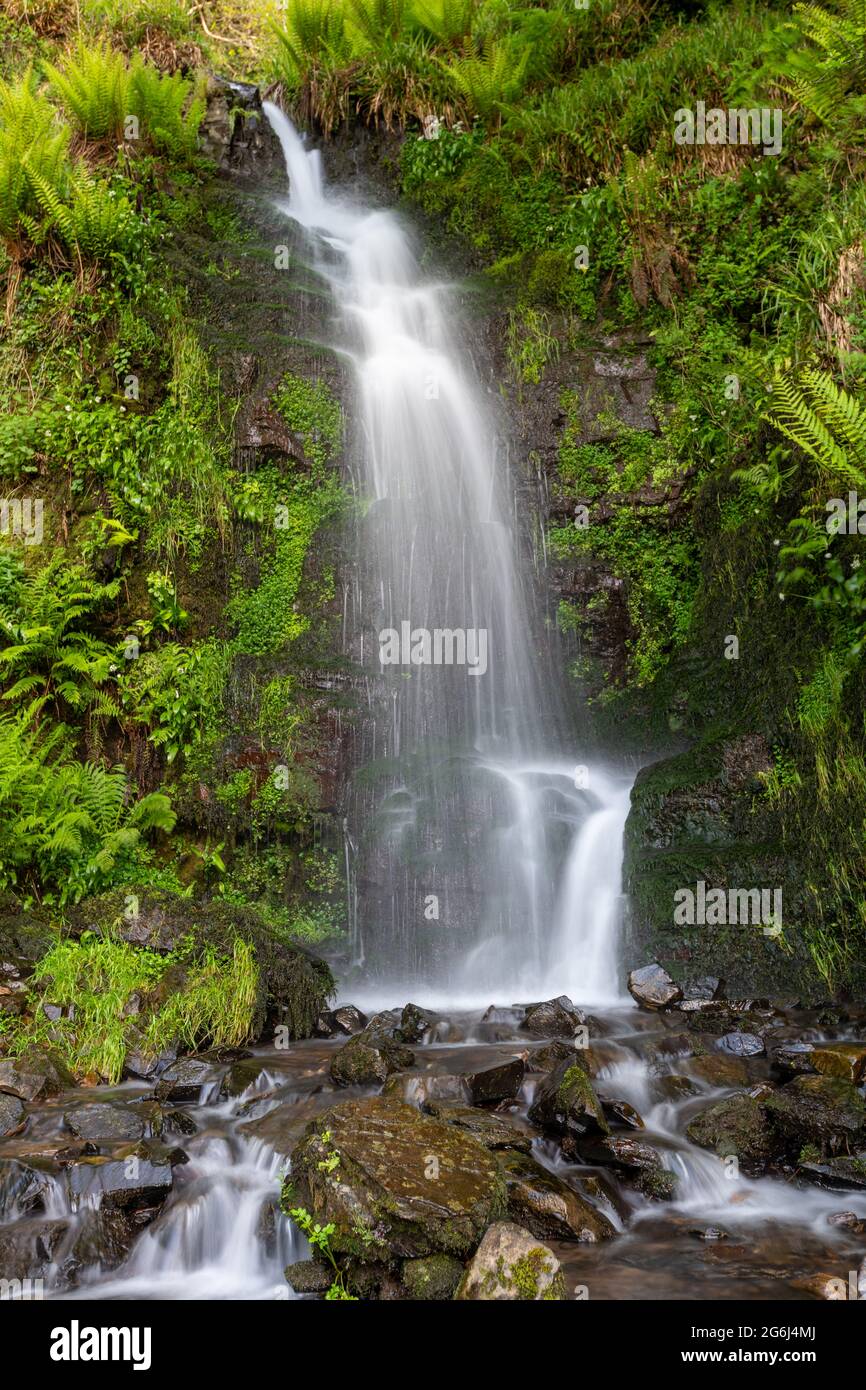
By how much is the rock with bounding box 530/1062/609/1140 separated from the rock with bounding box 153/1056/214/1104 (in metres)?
1.92

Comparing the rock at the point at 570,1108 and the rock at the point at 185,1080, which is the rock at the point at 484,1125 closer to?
the rock at the point at 570,1108

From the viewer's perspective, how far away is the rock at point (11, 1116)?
15.8 feet

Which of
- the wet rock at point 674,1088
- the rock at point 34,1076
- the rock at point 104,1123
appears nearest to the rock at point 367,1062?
the rock at point 104,1123

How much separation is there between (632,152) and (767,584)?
5891 millimetres

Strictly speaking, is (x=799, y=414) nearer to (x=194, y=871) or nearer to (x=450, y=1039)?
(x=450, y=1039)

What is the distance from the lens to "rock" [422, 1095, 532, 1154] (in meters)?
4.53

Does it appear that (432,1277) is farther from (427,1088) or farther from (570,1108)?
(427,1088)

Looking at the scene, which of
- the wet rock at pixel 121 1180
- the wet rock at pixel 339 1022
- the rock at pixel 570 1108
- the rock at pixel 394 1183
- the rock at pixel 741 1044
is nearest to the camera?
the rock at pixel 394 1183

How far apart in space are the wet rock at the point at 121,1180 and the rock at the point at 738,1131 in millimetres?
2617

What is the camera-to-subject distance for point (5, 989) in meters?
6.25

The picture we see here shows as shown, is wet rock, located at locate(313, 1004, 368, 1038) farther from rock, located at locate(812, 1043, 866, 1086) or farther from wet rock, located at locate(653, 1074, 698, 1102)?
rock, located at locate(812, 1043, 866, 1086)

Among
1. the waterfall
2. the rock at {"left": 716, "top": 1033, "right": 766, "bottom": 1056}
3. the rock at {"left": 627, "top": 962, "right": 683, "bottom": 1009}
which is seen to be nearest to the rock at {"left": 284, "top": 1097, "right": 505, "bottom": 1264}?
the rock at {"left": 716, "top": 1033, "right": 766, "bottom": 1056}

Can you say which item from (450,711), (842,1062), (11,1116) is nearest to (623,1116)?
(842,1062)
